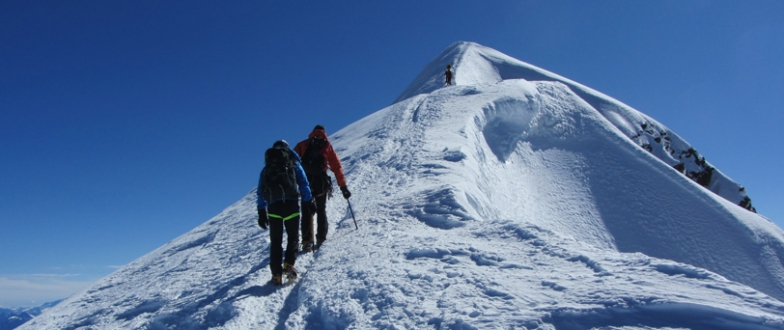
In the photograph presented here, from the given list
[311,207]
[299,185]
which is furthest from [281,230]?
[311,207]

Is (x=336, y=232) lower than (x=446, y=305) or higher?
higher

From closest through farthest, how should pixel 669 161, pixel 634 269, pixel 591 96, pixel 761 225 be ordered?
pixel 634 269
pixel 761 225
pixel 669 161
pixel 591 96

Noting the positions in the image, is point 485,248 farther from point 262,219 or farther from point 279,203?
point 262,219

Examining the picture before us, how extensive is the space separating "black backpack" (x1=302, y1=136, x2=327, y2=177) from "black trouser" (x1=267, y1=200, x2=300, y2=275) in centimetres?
139

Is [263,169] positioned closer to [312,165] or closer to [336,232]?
[312,165]

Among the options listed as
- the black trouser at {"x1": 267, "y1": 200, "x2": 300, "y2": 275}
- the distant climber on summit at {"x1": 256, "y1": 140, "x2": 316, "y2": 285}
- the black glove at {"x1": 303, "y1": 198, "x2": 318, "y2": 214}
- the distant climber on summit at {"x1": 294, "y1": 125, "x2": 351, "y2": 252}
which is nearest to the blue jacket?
the distant climber on summit at {"x1": 256, "y1": 140, "x2": 316, "y2": 285}

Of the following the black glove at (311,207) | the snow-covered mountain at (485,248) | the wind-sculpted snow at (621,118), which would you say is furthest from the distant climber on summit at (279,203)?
the wind-sculpted snow at (621,118)

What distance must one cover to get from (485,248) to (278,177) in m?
2.61

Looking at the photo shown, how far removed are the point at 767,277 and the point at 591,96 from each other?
666 inches

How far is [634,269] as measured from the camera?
13.6ft

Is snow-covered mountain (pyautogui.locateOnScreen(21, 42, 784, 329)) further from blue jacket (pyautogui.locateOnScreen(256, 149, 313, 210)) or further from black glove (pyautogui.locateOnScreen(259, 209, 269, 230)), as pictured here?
blue jacket (pyautogui.locateOnScreen(256, 149, 313, 210))

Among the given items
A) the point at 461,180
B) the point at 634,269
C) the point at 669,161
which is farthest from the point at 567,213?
the point at 669,161

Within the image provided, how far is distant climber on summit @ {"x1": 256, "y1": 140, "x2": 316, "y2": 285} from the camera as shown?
5.27m

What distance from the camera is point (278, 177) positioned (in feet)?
17.6
